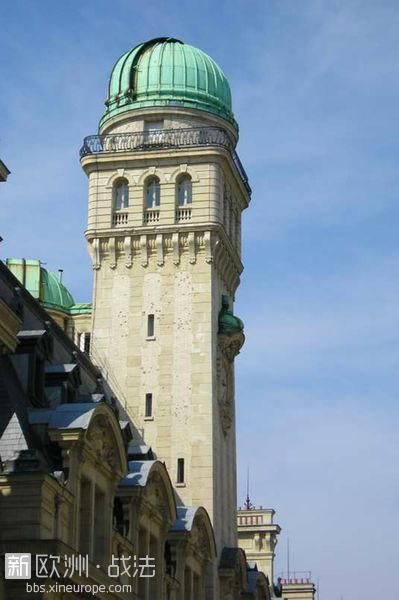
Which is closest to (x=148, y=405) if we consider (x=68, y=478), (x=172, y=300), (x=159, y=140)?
(x=172, y=300)

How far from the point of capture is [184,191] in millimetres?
76938

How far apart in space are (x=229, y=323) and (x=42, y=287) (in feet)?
49.3

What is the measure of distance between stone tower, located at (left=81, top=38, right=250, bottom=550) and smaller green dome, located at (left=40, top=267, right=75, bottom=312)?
8.83 meters

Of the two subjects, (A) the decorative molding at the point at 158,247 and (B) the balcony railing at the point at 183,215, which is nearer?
(A) the decorative molding at the point at 158,247

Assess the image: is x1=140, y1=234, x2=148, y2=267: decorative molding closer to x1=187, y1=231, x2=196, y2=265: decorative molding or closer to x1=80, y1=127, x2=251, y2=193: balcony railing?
x1=187, y1=231, x2=196, y2=265: decorative molding

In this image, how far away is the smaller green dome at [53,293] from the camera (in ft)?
277

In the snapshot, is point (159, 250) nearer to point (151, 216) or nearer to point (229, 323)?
point (151, 216)

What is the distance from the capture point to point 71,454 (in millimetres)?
47219

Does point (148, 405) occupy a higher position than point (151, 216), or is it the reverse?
point (151, 216)

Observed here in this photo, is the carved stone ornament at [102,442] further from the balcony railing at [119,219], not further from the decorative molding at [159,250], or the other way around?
the balcony railing at [119,219]

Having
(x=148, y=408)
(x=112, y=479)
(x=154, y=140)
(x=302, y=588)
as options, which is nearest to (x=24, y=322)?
(x=112, y=479)

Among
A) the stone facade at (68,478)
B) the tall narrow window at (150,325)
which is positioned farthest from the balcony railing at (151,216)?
Result: the stone facade at (68,478)

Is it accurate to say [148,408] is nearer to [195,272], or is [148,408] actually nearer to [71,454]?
[195,272]

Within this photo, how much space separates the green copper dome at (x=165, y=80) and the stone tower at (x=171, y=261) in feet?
0.27
